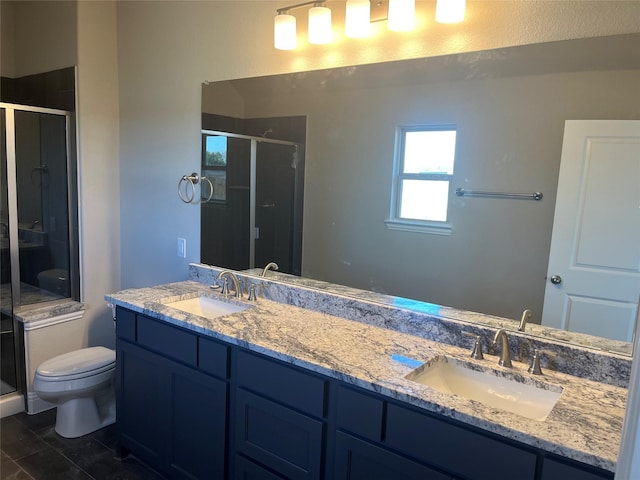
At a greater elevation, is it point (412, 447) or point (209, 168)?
point (209, 168)

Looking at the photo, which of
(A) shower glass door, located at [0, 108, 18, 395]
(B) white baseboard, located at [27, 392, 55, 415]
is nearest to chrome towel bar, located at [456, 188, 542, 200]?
(A) shower glass door, located at [0, 108, 18, 395]

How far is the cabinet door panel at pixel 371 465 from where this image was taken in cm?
139

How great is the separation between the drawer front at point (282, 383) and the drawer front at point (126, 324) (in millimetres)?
719

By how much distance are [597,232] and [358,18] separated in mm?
1246

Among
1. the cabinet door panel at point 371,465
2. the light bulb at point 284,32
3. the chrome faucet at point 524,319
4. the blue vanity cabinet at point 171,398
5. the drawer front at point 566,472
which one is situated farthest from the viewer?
the light bulb at point 284,32

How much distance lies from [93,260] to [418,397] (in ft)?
8.34

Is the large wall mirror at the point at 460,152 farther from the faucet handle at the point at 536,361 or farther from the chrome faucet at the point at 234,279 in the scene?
the chrome faucet at the point at 234,279

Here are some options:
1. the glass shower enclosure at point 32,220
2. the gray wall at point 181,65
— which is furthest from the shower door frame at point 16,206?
the gray wall at point 181,65

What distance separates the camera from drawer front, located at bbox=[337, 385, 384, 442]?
146cm

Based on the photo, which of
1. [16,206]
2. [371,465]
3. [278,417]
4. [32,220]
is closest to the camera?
[371,465]

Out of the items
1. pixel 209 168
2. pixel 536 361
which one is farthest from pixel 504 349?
pixel 209 168

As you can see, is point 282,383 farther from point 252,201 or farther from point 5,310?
point 5,310

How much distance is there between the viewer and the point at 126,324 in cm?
228

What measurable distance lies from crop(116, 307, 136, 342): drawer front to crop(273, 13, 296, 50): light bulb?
4.79ft
